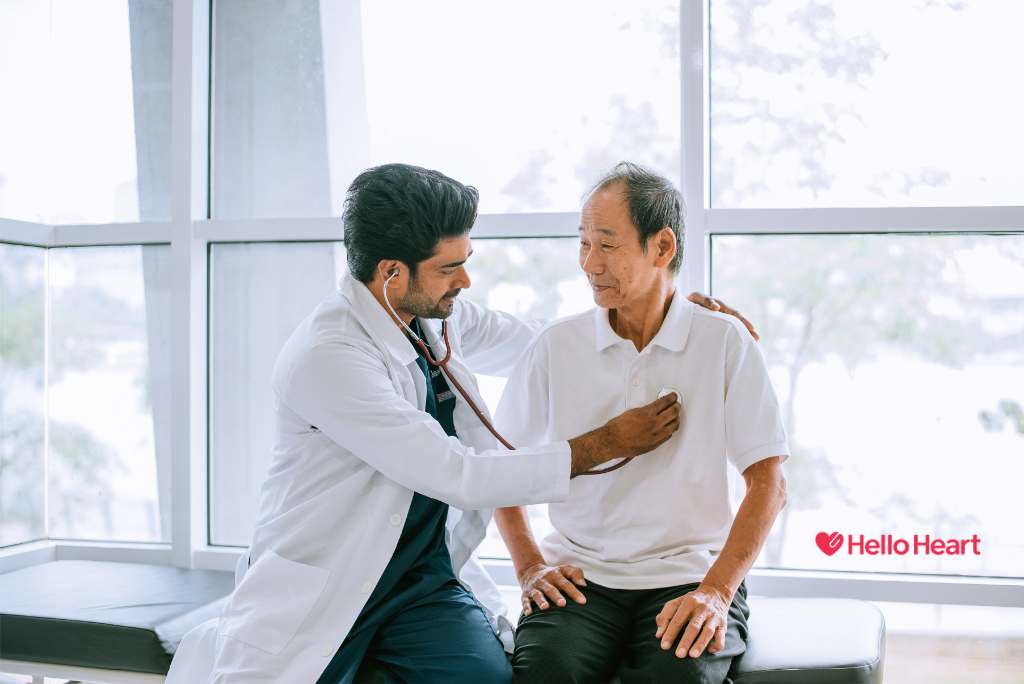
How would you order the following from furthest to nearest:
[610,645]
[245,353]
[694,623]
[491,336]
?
[245,353]
[491,336]
[610,645]
[694,623]

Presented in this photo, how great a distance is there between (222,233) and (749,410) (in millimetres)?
1642

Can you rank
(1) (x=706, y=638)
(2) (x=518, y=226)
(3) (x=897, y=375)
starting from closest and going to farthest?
(1) (x=706, y=638)
(3) (x=897, y=375)
(2) (x=518, y=226)

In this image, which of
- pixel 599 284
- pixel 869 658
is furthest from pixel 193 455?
pixel 869 658

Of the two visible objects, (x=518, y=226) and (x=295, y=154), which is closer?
(x=518, y=226)

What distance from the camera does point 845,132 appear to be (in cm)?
238

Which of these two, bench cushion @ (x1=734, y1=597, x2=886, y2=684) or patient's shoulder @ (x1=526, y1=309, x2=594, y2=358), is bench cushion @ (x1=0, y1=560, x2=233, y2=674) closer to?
patient's shoulder @ (x1=526, y1=309, x2=594, y2=358)

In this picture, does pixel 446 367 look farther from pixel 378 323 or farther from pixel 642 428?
pixel 642 428

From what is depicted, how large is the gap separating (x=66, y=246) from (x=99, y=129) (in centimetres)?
38

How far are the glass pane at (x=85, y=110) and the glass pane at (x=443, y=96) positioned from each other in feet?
0.68

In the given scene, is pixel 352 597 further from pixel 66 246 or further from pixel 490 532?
pixel 66 246

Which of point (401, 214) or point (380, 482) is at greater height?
point (401, 214)

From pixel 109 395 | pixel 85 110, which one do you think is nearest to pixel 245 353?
pixel 109 395

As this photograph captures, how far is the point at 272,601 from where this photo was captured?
1.68 meters

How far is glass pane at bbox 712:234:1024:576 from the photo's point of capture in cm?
231
